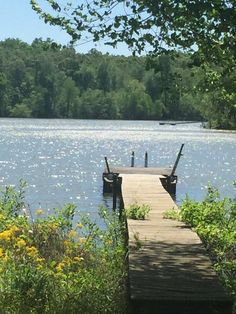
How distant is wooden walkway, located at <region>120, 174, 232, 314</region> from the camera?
21.5ft

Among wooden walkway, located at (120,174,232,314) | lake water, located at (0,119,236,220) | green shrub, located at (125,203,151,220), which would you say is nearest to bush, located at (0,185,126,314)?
wooden walkway, located at (120,174,232,314)

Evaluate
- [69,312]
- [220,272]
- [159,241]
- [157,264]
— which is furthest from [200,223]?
[69,312]

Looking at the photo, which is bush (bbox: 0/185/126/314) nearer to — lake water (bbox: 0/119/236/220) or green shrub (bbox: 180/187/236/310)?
green shrub (bbox: 180/187/236/310)

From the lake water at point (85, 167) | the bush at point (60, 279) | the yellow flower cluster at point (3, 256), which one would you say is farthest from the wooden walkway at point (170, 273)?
the lake water at point (85, 167)

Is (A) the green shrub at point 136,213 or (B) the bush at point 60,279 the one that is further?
(A) the green shrub at point 136,213

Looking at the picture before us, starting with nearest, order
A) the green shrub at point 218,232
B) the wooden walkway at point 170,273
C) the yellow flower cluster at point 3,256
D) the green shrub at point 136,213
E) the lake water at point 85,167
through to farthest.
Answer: the wooden walkway at point 170,273 < the yellow flower cluster at point 3,256 < the green shrub at point 218,232 < the green shrub at point 136,213 < the lake water at point 85,167

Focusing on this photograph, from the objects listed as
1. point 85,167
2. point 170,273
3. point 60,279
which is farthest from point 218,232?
point 85,167

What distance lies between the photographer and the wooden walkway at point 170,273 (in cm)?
654

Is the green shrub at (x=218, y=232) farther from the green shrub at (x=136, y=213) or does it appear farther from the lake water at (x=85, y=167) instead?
the lake water at (x=85, y=167)

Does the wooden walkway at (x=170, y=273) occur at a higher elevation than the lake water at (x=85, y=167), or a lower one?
higher

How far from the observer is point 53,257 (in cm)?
1127

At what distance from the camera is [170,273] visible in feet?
25.4

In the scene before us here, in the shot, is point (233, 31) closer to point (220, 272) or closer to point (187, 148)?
point (220, 272)

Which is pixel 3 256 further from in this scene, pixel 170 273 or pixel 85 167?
pixel 85 167
